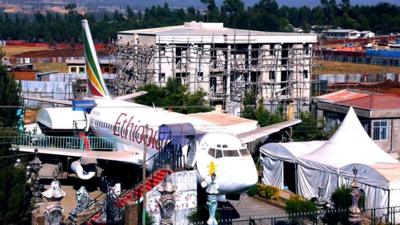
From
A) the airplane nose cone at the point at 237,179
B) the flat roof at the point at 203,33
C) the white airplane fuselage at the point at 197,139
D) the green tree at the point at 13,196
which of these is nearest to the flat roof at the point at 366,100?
the white airplane fuselage at the point at 197,139

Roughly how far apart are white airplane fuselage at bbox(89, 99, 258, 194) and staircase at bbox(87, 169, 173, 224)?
1.42 meters

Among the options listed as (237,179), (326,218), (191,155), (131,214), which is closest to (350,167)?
(237,179)

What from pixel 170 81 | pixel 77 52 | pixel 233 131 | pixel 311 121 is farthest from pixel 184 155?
pixel 77 52

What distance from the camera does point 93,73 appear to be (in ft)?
125

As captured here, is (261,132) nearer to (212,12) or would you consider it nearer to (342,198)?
(342,198)

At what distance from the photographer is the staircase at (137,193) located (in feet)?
78.4

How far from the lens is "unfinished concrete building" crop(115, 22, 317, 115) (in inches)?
2003

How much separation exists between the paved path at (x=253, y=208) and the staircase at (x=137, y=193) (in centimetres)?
294

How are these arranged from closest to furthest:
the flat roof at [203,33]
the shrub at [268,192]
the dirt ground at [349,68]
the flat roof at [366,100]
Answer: the shrub at [268,192]
the flat roof at [366,100]
the flat roof at [203,33]
the dirt ground at [349,68]

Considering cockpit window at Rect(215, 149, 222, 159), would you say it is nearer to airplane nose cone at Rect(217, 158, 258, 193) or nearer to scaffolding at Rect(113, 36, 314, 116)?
airplane nose cone at Rect(217, 158, 258, 193)

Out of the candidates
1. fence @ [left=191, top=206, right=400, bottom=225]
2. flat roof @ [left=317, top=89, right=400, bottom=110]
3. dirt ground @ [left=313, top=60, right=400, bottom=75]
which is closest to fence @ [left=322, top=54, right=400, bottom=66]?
dirt ground @ [left=313, top=60, right=400, bottom=75]

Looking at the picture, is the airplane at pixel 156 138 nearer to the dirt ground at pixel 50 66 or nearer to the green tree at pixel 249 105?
the green tree at pixel 249 105

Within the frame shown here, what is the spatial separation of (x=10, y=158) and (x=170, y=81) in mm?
22926

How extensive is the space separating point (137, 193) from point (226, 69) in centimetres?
2782
